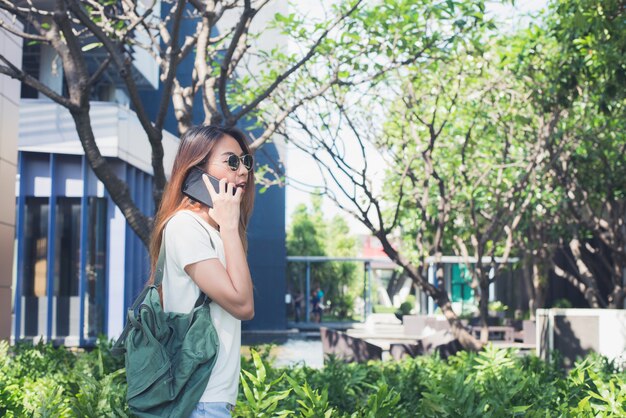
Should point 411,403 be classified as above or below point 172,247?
below

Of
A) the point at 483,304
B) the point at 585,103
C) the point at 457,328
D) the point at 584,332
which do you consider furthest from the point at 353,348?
the point at 585,103

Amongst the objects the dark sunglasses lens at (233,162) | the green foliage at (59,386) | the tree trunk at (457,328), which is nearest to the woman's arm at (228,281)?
the dark sunglasses lens at (233,162)

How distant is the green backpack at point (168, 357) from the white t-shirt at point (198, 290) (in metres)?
0.05

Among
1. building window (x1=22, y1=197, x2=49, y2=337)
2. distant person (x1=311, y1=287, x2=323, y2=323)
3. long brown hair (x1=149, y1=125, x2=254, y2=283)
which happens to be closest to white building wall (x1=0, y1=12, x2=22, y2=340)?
building window (x1=22, y1=197, x2=49, y2=337)

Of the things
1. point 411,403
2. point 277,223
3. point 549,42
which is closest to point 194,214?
point 411,403

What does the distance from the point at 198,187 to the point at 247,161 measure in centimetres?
20

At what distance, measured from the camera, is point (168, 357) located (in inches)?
110

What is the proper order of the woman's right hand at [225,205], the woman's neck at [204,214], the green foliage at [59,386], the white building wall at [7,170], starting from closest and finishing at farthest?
the woman's right hand at [225,205] → the woman's neck at [204,214] → the green foliage at [59,386] → the white building wall at [7,170]

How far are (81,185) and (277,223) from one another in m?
18.7

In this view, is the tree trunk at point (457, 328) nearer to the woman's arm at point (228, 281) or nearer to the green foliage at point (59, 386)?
the green foliage at point (59, 386)

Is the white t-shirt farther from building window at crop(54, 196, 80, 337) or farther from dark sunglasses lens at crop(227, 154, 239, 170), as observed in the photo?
building window at crop(54, 196, 80, 337)

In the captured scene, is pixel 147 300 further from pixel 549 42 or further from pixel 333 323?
pixel 333 323

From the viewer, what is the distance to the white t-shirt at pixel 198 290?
2.83 metres

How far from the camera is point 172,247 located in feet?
9.46
